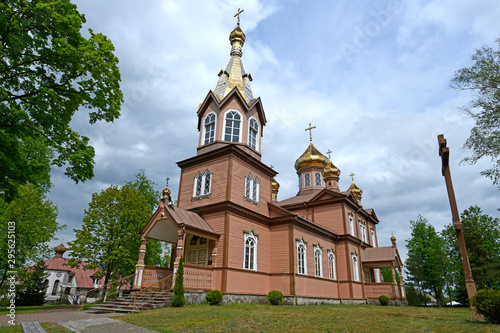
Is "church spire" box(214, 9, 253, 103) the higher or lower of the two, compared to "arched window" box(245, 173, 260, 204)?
higher

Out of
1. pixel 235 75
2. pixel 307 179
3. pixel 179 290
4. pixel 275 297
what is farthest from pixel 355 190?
pixel 179 290

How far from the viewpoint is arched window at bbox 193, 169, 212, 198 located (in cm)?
1878

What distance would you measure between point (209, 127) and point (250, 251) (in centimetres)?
835

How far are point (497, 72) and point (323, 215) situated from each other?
1579cm

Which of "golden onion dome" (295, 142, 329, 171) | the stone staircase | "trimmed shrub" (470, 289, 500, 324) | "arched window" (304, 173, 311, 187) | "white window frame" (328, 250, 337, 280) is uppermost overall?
"golden onion dome" (295, 142, 329, 171)

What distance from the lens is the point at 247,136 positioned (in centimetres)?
2020

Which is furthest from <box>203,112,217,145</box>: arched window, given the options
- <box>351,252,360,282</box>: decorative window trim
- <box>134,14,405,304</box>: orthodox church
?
<box>351,252,360,282</box>: decorative window trim

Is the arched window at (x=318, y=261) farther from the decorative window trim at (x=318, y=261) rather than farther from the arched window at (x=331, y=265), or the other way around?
the arched window at (x=331, y=265)

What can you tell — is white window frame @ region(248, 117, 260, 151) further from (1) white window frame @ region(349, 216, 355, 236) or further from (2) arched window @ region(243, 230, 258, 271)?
(1) white window frame @ region(349, 216, 355, 236)

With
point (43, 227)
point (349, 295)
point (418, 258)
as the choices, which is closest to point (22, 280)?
point (43, 227)

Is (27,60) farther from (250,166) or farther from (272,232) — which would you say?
(272,232)

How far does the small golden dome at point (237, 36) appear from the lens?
79.4ft

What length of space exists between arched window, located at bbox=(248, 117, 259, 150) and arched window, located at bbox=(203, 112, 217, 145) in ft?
7.76

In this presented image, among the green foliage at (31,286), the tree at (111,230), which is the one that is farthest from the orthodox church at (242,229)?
the green foliage at (31,286)
